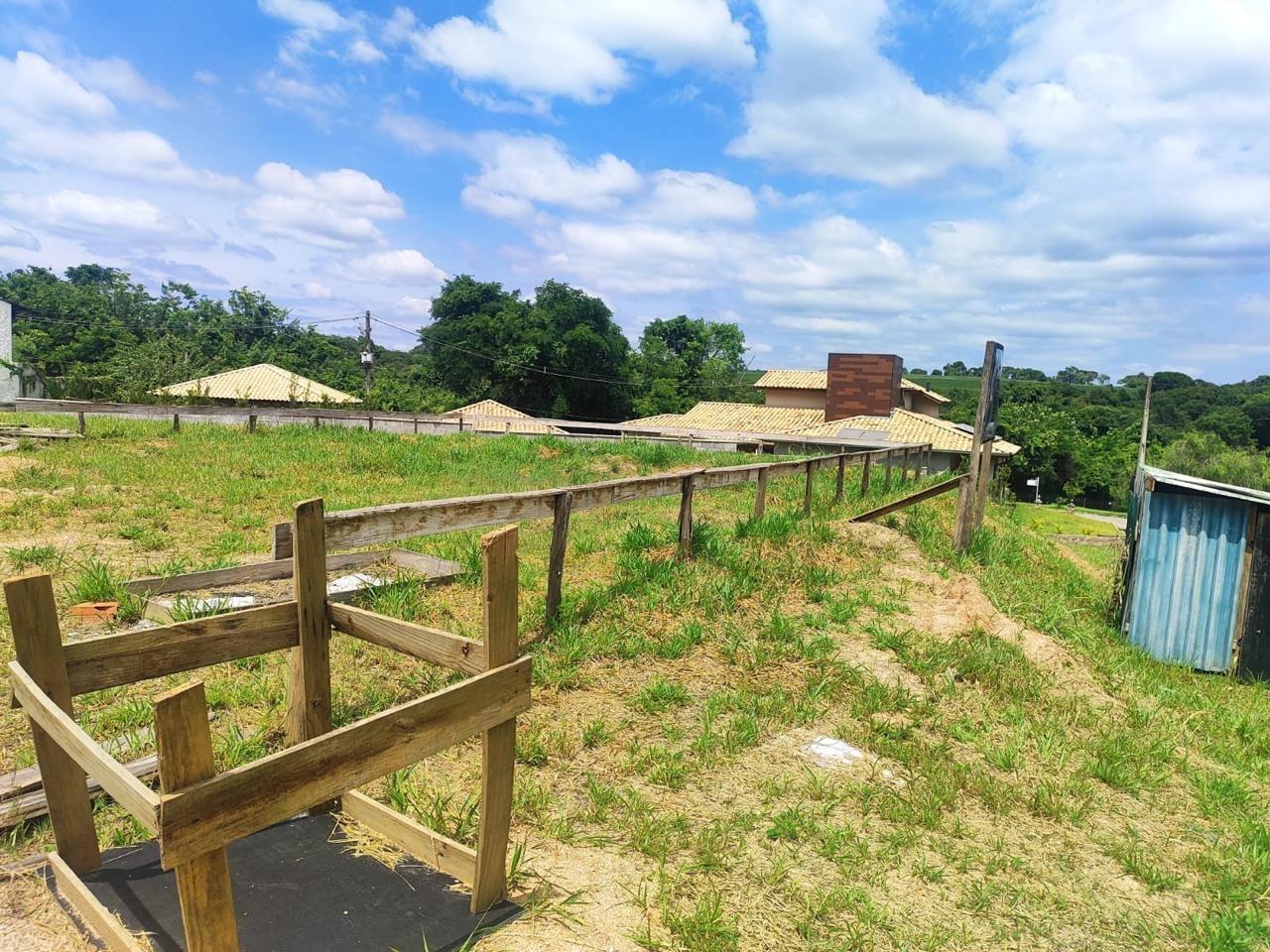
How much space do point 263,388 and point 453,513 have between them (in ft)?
137

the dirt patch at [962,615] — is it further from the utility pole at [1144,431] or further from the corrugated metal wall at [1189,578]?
the utility pole at [1144,431]

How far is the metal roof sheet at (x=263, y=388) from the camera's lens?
1561 inches

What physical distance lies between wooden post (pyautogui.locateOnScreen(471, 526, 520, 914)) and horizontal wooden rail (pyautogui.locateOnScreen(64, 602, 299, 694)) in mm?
1055

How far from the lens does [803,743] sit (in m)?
4.43

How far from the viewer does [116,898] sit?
2607mm

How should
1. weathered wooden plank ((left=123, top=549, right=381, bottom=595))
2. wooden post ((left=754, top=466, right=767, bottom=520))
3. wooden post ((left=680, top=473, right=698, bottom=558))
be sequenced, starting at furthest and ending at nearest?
wooden post ((left=754, top=466, right=767, bottom=520)) → wooden post ((left=680, top=473, right=698, bottom=558)) → weathered wooden plank ((left=123, top=549, right=381, bottom=595))

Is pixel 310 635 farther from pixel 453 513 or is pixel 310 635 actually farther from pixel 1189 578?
pixel 1189 578

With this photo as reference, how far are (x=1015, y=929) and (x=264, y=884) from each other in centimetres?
288

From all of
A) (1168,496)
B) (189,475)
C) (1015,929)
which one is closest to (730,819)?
(1015,929)

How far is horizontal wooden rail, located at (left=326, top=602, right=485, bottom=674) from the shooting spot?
269 centimetres

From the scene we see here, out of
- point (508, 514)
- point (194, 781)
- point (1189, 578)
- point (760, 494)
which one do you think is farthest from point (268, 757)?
point (1189, 578)

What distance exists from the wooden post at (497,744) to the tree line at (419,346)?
41768 mm

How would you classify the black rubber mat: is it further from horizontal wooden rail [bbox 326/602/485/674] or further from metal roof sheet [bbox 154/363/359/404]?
metal roof sheet [bbox 154/363/359/404]

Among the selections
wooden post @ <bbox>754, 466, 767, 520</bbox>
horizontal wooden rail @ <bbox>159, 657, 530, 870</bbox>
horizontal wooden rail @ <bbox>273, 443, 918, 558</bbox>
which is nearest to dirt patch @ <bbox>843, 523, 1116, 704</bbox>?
wooden post @ <bbox>754, 466, 767, 520</bbox>
